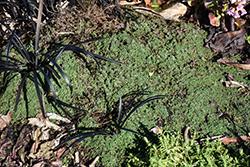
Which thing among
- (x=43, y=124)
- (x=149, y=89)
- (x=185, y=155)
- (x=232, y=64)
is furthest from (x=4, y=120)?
(x=232, y=64)

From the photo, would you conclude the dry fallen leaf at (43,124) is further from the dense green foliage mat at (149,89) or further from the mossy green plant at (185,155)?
the mossy green plant at (185,155)

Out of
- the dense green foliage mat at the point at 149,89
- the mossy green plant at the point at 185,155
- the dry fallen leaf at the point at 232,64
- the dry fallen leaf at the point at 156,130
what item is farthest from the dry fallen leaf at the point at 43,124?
the dry fallen leaf at the point at 232,64

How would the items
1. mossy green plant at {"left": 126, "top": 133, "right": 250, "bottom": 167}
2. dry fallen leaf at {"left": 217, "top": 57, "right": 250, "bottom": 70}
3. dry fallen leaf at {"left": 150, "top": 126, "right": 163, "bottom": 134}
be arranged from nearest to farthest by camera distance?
mossy green plant at {"left": 126, "top": 133, "right": 250, "bottom": 167} → dry fallen leaf at {"left": 150, "top": 126, "right": 163, "bottom": 134} → dry fallen leaf at {"left": 217, "top": 57, "right": 250, "bottom": 70}

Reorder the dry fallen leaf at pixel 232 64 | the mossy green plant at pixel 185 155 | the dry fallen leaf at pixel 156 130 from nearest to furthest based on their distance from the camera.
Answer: the mossy green plant at pixel 185 155
the dry fallen leaf at pixel 156 130
the dry fallen leaf at pixel 232 64

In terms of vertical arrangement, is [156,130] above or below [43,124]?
below

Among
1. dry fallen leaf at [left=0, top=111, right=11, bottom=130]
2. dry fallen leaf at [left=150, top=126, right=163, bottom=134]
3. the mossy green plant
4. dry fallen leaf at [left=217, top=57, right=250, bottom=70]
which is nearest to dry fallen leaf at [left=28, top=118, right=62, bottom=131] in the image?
dry fallen leaf at [left=0, top=111, right=11, bottom=130]

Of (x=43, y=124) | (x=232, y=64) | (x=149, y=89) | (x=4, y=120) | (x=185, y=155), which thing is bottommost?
(x=185, y=155)

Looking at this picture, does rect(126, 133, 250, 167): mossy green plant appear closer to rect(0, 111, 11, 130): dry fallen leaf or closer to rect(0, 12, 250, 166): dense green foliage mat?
rect(0, 12, 250, 166): dense green foliage mat

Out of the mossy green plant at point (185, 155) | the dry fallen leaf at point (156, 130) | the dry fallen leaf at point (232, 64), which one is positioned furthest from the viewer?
the dry fallen leaf at point (232, 64)

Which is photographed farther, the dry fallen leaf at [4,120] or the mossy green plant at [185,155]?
the dry fallen leaf at [4,120]

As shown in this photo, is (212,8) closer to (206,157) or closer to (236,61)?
(236,61)

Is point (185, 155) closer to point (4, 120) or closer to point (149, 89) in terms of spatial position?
point (149, 89)

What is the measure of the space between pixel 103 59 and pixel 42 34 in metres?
1.06

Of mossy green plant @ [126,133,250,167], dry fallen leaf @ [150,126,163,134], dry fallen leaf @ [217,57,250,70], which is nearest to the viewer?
mossy green plant @ [126,133,250,167]
